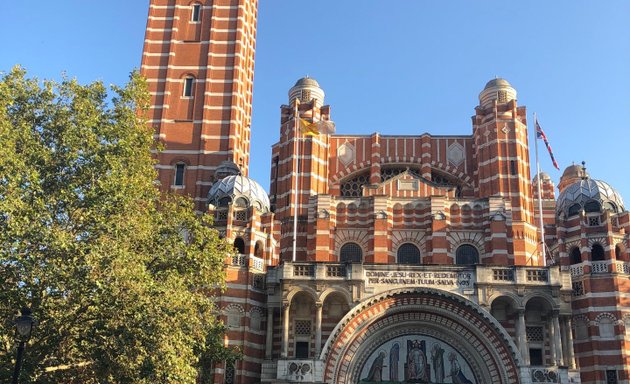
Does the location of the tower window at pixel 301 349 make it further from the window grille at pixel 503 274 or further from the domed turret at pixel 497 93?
the domed turret at pixel 497 93

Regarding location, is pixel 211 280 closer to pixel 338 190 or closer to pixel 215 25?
pixel 338 190

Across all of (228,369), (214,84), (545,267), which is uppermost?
(214,84)

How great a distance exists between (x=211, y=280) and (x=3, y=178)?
369 inches

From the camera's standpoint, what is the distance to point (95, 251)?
24500 mm

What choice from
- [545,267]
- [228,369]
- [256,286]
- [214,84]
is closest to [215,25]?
[214,84]

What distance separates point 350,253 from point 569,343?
14345mm

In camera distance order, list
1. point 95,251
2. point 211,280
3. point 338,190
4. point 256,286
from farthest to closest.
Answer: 1. point 338,190
2. point 256,286
3. point 211,280
4. point 95,251

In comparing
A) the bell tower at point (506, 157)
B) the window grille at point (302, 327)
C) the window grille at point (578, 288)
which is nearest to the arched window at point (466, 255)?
the bell tower at point (506, 157)

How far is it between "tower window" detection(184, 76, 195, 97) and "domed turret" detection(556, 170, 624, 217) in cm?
2741

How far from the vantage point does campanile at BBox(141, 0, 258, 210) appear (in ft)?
160

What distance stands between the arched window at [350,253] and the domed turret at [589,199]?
1316 cm

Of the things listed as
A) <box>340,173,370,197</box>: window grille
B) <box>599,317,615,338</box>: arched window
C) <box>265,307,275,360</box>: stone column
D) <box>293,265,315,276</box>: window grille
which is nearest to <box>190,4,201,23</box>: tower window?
<box>340,173,370,197</box>: window grille

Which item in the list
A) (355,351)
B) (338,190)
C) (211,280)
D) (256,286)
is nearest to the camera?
(211,280)

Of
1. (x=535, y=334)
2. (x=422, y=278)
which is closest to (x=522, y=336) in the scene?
(x=535, y=334)
